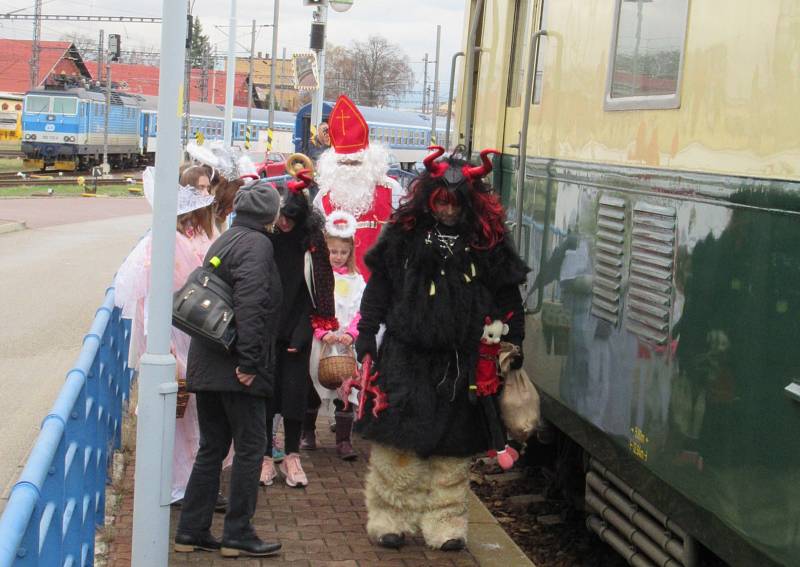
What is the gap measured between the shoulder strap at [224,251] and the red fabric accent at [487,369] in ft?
4.15

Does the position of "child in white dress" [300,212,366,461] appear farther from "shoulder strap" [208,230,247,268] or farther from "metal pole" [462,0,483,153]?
"shoulder strap" [208,230,247,268]

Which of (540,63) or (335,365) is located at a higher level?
(540,63)

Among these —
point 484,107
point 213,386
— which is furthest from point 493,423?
point 484,107

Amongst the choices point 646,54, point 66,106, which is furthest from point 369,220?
point 66,106

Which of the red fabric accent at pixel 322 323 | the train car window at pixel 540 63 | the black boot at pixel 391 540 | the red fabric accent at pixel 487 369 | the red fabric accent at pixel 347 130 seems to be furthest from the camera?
the red fabric accent at pixel 347 130

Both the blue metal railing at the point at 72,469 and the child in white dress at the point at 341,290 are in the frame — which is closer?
the blue metal railing at the point at 72,469

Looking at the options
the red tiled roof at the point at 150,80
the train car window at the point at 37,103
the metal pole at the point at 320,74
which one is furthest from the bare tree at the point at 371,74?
the metal pole at the point at 320,74

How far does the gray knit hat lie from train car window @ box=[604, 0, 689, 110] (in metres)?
1.63

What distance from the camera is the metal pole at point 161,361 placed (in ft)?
16.0

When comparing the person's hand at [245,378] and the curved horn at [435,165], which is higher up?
the curved horn at [435,165]

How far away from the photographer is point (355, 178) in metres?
7.87

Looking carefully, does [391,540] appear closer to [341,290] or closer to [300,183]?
[341,290]

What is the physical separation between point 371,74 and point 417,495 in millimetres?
82892

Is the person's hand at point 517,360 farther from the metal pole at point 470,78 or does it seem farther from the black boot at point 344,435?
the metal pole at point 470,78
